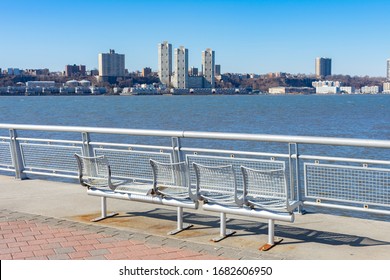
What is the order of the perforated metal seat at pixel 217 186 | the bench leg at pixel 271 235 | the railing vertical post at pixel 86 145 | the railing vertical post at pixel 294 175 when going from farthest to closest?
1. the railing vertical post at pixel 86 145
2. the railing vertical post at pixel 294 175
3. the perforated metal seat at pixel 217 186
4. the bench leg at pixel 271 235

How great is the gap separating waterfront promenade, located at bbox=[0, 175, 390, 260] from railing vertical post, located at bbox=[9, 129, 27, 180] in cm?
243

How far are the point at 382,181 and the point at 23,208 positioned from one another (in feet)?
16.7

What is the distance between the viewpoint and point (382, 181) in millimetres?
6918

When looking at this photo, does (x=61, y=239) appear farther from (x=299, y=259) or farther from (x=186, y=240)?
(x=299, y=259)

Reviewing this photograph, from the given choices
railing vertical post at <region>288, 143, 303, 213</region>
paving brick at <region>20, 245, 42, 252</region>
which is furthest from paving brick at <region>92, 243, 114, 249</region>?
railing vertical post at <region>288, 143, 303, 213</region>

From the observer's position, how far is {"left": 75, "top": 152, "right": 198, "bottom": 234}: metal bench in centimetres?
699

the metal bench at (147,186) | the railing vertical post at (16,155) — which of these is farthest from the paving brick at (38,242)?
the railing vertical post at (16,155)

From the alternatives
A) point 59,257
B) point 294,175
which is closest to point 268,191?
point 294,175

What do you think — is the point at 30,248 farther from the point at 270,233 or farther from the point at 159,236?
the point at 270,233

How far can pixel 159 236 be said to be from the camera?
6.78 meters

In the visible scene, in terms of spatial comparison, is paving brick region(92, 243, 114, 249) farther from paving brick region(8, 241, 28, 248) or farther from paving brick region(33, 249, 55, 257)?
paving brick region(8, 241, 28, 248)

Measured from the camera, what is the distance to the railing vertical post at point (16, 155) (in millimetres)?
10953

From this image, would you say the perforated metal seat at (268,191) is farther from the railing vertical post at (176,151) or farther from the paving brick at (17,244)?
the paving brick at (17,244)

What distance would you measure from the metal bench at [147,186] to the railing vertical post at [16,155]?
3.72 m
